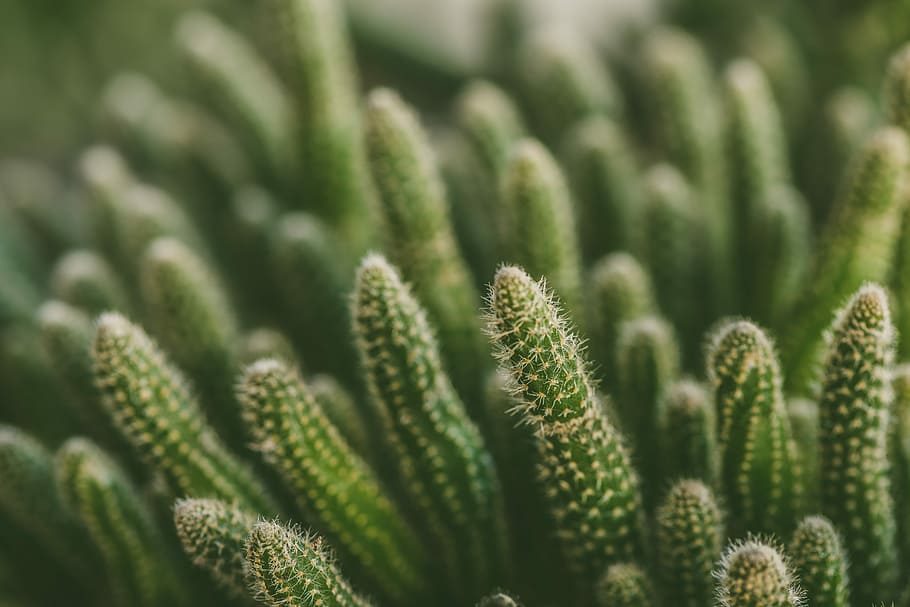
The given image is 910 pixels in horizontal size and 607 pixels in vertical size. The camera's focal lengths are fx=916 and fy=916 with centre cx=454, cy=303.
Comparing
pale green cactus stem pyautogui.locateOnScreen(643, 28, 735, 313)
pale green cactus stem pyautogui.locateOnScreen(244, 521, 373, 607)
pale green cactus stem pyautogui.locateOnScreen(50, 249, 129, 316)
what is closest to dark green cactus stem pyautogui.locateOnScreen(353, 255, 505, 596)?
pale green cactus stem pyautogui.locateOnScreen(244, 521, 373, 607)

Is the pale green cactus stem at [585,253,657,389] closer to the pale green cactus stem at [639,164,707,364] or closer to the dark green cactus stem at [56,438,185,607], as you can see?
the pale green cactus stem at [639,164,707,364]

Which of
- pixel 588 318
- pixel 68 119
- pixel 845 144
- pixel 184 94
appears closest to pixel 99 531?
pixel 588 318

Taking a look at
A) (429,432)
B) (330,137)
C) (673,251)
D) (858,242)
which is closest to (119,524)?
(429,432)

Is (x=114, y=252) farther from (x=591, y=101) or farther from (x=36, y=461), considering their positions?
(x=591, y=101)

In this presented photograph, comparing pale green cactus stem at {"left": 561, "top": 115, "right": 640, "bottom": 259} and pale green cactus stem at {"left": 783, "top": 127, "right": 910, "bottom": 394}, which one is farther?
pale green cactus stem at {"left": 561, "top": 115, "right": 640, "bottom": 259}

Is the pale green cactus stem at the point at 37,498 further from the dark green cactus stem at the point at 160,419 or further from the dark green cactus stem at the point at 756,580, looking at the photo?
the dark green cactus stem at the point at 756,580

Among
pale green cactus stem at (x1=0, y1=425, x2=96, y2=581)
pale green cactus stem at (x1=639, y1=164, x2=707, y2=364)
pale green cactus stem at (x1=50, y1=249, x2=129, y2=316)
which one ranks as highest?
pale green cactus stem at (x1=639, y1=164, x2=707, y2=364)

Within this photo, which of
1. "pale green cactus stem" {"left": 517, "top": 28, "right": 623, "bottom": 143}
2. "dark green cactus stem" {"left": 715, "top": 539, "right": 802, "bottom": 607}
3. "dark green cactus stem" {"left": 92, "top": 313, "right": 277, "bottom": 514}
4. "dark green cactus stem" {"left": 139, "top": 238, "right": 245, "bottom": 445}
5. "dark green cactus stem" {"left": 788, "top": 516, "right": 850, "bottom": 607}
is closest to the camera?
"dark green cactus stem" {"left": 715, "top": 539, "right": 802, "bottom": 607}
